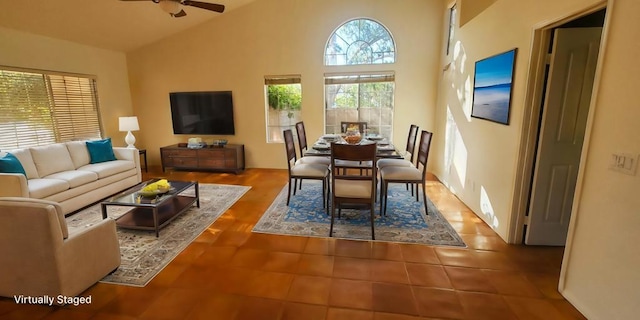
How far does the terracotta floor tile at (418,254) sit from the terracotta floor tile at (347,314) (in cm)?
78

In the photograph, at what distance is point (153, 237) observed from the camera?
9.54 feet

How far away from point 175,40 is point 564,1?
593cm

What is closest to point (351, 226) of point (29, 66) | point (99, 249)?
point (99, 249)

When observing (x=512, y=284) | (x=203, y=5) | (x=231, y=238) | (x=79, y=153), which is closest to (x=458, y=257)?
(x=512, y=284)

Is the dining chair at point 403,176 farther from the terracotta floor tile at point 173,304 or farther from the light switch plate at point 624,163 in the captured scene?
the terracotta floor tile at point 173,304

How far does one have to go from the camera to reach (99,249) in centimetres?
218

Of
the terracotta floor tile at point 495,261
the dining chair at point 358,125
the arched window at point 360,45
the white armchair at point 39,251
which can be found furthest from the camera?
the arched window at point 360,45

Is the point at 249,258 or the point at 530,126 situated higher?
the point at 530,126

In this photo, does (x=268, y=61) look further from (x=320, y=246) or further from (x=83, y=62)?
(x=320, y=246)

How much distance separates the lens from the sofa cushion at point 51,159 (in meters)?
3.62

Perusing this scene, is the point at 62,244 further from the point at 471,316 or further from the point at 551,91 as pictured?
the point at 551,91

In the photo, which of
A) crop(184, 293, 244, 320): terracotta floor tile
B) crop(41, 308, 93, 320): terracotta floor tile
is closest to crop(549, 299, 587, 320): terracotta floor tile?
crop(184, 293, 244, 320): terracotta floor tile

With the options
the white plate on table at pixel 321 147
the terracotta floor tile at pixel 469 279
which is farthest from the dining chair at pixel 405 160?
the terracotta floor tile at pixel 469 279

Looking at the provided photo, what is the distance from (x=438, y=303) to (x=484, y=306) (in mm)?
301
